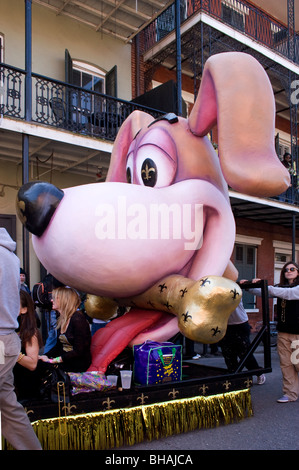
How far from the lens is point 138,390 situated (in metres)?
3.07

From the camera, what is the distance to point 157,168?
372 centimetres

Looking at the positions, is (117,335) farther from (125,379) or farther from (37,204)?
(37,204)

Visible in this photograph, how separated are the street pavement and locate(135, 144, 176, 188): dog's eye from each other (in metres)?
1.97

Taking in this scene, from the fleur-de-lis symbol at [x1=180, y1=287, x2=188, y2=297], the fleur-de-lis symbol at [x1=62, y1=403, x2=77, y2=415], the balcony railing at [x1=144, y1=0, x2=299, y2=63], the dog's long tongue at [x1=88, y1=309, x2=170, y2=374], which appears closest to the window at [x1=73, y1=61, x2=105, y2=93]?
the balcony railing at [x1=144, y1=0, x2=299, y2=63]

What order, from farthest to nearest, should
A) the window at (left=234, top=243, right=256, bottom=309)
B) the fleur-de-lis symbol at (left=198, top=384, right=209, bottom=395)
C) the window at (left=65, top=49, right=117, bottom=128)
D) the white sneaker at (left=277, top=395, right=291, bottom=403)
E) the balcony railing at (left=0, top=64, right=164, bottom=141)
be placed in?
the window at (left=234, top=243, right=256, bottom=309), the window at (left=65, top=49, right=117, bottom=128), the balcony railing at (left=0, top=64, right=164, bottom=141), the white sneaker at (left=277, top=395, right=291, bottom=403), the fleur-de-lis symbol at (left=198, top=384, right=209, bottom=395)

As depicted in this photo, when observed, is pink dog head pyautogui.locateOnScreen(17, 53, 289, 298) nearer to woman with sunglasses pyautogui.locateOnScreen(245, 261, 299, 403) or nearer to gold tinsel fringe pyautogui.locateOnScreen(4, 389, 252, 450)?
gold tinsel fringe pyautogui.locateOnScreen(4, 389, 252, 450)

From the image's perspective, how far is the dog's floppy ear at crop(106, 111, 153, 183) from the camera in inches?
172

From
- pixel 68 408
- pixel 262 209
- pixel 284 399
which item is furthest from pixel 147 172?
pixel 262 209

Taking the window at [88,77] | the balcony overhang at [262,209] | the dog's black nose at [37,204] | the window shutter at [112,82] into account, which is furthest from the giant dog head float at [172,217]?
the window at [88,77]

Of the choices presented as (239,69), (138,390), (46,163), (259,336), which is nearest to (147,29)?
(46,163)

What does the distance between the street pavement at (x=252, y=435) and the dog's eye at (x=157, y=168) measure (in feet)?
6.46

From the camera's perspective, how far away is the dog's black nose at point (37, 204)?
314 cm

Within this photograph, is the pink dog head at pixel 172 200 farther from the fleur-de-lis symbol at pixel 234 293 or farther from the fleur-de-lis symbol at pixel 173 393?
the fleur-de-lis symbol at pixel 173 393

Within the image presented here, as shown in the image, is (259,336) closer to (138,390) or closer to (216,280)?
(216,280)
